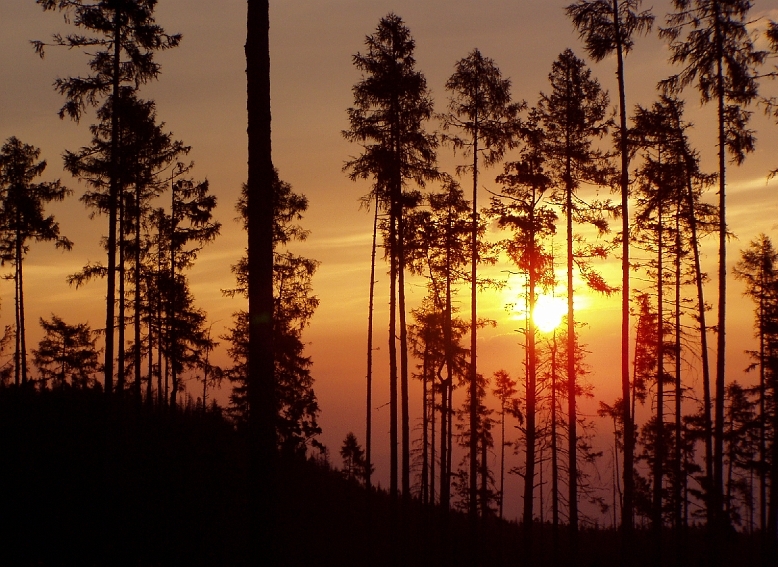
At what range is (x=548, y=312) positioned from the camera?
28.0m

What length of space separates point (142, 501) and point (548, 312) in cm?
1677

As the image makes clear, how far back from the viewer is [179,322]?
Result: 33.5 metres

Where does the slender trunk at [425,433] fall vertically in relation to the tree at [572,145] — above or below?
below

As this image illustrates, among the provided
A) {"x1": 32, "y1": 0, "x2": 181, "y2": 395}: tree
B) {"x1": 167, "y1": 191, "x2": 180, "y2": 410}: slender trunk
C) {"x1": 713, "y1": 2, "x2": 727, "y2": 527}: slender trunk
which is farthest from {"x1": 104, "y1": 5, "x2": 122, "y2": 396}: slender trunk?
{"x1": 713, "y1": 2, "x2": 727, "y2": 527}: slender trunk

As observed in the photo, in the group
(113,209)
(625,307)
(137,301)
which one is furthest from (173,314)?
(625,307)

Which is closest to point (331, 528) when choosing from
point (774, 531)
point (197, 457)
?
point (197, 457)

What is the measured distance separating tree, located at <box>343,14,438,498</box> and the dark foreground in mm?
4686

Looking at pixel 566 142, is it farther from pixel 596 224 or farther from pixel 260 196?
pixel 260 196

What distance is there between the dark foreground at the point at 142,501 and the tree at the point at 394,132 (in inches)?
184

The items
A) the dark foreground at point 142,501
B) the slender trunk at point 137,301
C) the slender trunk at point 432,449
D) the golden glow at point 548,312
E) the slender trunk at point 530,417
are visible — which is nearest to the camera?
the dark foreground at point 142,501

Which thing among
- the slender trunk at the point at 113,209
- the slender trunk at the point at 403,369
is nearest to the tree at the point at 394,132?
the slender trunk at the point at 403,369

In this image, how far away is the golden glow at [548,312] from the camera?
87.8 ft

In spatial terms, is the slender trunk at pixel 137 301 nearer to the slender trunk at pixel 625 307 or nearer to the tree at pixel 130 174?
the tree at pixel 130 174

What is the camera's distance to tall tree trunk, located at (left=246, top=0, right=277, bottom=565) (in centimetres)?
837
